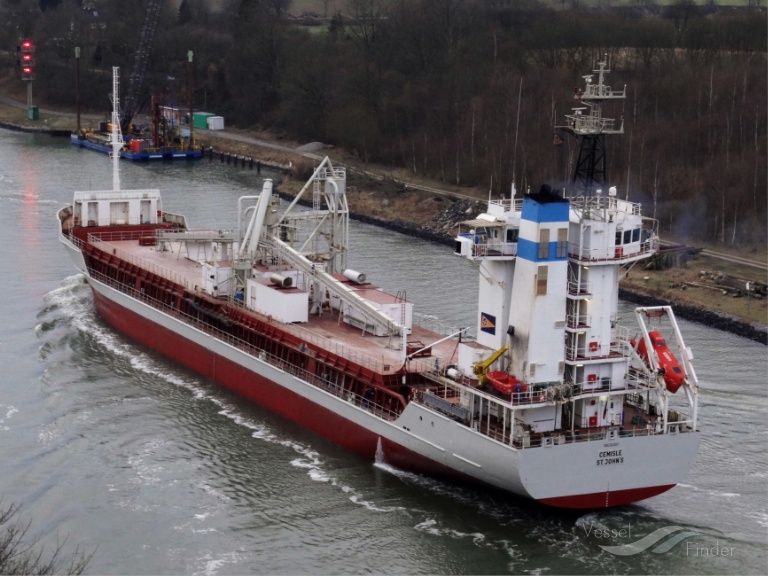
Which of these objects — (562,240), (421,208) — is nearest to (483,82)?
(421,208)

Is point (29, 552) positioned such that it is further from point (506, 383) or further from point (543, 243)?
point (543, 243)

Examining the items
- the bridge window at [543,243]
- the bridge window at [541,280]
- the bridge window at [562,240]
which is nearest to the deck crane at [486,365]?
the bridge window at [541,280]

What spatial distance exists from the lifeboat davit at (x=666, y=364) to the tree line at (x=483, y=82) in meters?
5.53

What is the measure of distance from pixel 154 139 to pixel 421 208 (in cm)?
3103

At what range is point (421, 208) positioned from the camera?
67188 mm

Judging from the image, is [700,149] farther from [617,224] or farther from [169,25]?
[169,25]

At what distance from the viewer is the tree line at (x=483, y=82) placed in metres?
63.1

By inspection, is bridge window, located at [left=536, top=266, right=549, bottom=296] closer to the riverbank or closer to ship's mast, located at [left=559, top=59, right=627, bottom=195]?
ship's mast, located at [left=559, top=59, right=627, bottom=195]

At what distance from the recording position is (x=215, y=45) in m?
115

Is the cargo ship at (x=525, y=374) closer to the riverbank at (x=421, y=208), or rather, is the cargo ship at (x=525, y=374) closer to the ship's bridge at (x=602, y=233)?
the ship's bridge at (x=602, y=233)

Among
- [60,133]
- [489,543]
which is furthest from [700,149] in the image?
[60,133]

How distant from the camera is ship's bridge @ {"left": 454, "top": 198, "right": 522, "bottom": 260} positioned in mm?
30172
